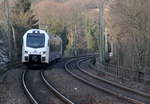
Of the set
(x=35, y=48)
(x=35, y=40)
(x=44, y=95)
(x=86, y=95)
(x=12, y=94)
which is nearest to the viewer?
(x=86, y=95)

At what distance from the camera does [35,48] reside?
97.1ft

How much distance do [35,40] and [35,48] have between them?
751mm

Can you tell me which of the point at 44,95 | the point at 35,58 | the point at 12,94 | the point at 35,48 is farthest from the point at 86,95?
the point at 35,48

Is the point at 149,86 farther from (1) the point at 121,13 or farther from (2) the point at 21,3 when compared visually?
(2) the point at 21,3

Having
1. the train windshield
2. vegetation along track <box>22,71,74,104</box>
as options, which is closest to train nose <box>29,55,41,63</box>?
the train windshield

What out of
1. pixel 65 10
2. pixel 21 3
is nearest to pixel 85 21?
pixel 65 10

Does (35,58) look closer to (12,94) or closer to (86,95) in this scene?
(12,94)

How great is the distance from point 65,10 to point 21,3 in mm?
45486

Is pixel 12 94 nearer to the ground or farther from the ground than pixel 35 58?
nearer to the ground

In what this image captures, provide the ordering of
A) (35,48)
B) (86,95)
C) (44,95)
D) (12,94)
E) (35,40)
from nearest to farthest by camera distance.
→ (86,95) < (44,95) < (12,94) < (35,48) < (35,40)

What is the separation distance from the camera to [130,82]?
67.4 ft

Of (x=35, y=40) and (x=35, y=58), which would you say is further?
(x=35, y=40)

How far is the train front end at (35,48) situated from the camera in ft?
96.7

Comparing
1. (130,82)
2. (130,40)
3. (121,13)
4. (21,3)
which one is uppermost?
(21,3)
